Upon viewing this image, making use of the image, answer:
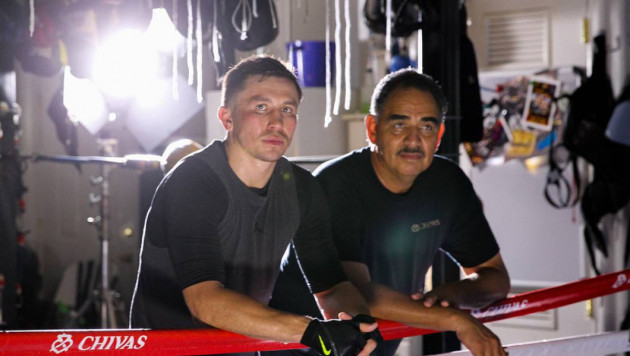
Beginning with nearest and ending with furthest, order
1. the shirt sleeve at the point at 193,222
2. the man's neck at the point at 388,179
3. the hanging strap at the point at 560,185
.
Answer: the shirt sleeve at the point at 193,222 < the man's neck at the point at 388,179 < the hanging strap at the point at 560,185

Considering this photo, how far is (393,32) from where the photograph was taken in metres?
3.21

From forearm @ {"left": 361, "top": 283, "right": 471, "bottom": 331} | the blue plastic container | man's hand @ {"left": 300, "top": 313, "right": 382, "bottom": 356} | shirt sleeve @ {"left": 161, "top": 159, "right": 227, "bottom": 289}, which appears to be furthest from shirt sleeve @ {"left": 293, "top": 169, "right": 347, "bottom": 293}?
the blue plastic container

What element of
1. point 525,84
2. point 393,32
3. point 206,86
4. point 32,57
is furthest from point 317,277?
point 206,86

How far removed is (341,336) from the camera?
1793 mm

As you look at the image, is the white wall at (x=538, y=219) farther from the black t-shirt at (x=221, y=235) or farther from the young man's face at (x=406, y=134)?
the black t-shirt at (x=221, y=235)

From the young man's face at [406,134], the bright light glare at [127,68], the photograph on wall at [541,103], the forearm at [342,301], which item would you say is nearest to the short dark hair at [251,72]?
the young man's face at [406,134]

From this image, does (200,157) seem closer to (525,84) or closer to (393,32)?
(393,32)

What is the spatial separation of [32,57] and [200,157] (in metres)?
2.50

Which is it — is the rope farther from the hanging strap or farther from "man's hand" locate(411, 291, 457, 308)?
the hanging strap

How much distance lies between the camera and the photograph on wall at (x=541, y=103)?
4797 millimetres

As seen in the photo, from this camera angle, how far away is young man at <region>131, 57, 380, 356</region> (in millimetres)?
1969

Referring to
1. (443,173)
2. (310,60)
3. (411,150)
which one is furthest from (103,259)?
(411,150)

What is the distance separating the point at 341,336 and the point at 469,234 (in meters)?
0.96

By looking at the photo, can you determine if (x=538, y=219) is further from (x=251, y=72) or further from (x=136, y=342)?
(x=136, y=342)
